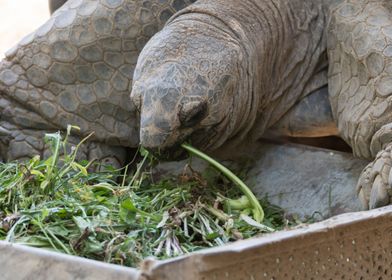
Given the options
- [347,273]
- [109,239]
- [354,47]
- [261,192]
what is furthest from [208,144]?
[347,273]

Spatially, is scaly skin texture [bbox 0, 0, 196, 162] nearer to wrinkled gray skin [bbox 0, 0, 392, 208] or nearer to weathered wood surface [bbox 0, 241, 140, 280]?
wrinkled gray skin [bbox 0, 0, 392, 208]

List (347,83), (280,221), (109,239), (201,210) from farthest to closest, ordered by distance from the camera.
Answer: (347,83) < (280,221) < (201,210) < (109,239)

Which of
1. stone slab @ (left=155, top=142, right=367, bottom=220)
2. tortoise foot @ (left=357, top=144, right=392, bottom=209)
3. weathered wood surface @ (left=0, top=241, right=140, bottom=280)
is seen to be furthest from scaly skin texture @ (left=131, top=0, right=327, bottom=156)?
weathered wood surface @ (left=0, top=241, right=140, bottom=280)

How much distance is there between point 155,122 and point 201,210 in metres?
0.32

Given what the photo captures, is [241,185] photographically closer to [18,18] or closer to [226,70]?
[226,70]

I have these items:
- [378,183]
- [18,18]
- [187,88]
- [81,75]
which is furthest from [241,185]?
[18,18]

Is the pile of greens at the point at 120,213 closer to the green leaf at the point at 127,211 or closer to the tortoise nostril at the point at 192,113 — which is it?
the green leaf at the point at 127,211

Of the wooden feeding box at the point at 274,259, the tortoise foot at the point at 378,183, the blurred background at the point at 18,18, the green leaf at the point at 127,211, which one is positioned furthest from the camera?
the blurred background at the point at 18,18

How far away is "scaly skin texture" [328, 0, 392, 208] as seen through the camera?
3.81 metres

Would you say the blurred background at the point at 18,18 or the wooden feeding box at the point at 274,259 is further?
the blurred background at the point at 18,18

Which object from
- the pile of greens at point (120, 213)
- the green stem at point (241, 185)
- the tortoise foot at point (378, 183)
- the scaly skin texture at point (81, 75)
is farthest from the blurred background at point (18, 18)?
the tortoise foot at point (378, 183)

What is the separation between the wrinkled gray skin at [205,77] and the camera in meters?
3.70

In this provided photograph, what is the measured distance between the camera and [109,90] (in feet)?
14.7

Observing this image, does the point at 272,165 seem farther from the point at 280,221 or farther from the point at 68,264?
the point at 68,264
